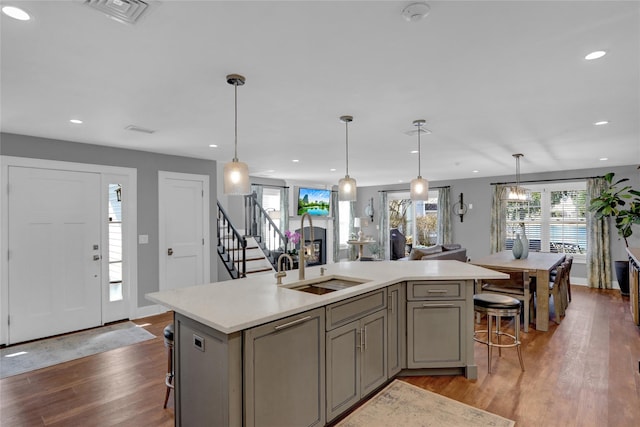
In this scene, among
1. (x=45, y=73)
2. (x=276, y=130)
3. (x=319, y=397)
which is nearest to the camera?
(x=319, y=397)

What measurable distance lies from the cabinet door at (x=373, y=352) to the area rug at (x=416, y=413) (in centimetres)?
12

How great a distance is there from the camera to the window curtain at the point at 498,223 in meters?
7.98

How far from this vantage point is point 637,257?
4.14 metres

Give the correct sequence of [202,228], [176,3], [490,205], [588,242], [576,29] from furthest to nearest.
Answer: [490,205] < [588,242] < [202,228] < [576,29] < [176,3]

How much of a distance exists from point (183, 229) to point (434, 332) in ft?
13.1

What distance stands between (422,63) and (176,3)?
149 cm

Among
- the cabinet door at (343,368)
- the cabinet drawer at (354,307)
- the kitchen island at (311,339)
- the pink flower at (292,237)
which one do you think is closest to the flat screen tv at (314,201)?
the pink flower at (292,237)

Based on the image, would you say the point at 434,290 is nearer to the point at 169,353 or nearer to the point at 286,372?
the point at 286,372

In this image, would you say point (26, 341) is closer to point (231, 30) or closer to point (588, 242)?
point (231, 30)

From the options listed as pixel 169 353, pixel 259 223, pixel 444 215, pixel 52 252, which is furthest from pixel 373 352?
pixel 444 215

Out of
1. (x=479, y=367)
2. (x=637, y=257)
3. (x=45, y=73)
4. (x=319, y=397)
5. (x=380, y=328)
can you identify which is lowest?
(x=479, y=367)

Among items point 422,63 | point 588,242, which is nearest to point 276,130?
point 422,63

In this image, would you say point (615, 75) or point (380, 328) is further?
point (380, 328)

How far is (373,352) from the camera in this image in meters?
2.60
